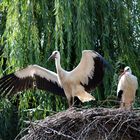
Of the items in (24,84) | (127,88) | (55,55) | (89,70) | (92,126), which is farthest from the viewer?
(24,84)

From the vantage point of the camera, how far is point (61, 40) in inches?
296

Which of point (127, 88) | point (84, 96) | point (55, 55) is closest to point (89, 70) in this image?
point (84, 96)

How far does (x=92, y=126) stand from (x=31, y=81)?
1867 millimetres

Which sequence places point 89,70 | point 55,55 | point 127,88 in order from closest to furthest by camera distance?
point 127,88, point 55,55, point 89,70

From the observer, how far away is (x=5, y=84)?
7.66m

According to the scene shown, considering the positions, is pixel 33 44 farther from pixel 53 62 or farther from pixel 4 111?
pixel 4 111

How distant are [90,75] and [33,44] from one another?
0.76m

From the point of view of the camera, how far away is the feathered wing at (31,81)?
7.64 meters

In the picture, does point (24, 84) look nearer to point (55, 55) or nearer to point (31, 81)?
point (31, 81)

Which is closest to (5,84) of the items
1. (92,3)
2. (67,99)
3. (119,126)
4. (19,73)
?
(19,73)

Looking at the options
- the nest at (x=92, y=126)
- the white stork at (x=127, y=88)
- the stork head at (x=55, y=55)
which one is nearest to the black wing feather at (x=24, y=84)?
the stork head at (x=55, y=55)

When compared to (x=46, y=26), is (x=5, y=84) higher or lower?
lower

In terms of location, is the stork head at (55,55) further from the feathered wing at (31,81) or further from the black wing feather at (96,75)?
the black wing feather at (96,75)

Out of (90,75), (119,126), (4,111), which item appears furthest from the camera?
(4,111)
